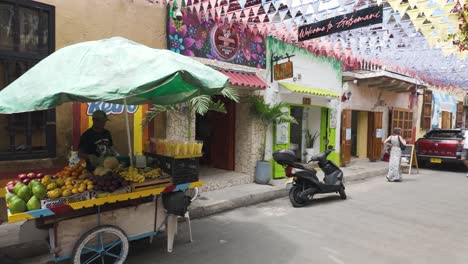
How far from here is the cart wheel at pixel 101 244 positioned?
3338mm

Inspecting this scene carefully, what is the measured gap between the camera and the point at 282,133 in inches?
353

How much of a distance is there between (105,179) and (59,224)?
0.62m

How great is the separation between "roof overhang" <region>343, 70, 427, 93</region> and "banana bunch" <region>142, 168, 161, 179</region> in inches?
365

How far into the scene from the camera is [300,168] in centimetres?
649

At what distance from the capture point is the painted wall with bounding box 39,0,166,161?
511cm

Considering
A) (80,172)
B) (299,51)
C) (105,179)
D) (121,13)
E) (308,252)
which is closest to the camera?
(105,179)

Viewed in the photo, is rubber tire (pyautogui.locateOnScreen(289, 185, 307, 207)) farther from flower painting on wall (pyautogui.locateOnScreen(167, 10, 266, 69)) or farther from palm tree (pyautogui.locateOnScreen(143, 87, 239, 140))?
flower painting on wall (pyautogui.locateOnScreen(167, 10, 266, 69))

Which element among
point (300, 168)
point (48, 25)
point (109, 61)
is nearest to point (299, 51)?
point (300, 168)

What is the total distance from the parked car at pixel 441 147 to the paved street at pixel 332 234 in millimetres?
4808

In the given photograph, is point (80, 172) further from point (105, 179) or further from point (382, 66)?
point (382, 66)

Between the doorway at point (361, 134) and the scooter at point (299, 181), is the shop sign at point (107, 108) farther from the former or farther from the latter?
the doorway at point (361, 134)

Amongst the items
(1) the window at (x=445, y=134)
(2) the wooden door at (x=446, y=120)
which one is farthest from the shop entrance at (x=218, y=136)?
(2) the wooden door at (x=446, y=120)

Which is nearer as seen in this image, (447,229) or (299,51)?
(447,229)

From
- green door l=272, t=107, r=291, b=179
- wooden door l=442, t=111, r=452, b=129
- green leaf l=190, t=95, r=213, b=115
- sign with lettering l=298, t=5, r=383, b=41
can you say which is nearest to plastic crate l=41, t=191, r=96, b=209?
green leaf l=190, t=95, r=213, b=115
